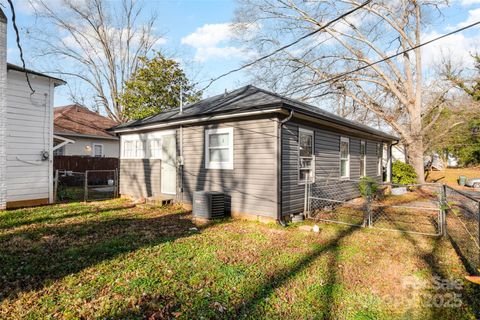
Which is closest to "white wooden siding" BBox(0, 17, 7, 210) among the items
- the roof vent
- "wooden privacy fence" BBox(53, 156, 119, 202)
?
"wooden privacy fence" BBox(53, 156, 119, 202)

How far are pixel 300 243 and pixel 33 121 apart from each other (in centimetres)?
918

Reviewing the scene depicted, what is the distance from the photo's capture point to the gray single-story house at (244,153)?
7.12 metres

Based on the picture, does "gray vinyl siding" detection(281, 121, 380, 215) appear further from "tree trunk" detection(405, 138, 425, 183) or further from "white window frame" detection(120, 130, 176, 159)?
"tree trunk" detection(405, 138, 425, 183)

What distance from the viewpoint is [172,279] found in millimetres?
3781

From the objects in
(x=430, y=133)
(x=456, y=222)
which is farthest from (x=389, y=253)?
(x=430, y=133)

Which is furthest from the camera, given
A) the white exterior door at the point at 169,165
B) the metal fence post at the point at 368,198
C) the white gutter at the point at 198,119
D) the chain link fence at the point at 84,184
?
Result: the chain link fence at the point at 84,184

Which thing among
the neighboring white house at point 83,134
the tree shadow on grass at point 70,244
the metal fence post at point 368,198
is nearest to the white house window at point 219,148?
the tree shadow on grass at point 70,244

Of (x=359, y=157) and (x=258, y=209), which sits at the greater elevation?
(x=359, y=157)

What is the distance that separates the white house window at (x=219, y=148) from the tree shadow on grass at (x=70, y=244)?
178cm

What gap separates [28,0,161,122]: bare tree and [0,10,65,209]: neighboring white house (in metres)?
14.5

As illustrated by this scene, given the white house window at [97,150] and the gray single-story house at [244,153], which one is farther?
the white house window at [97,150]

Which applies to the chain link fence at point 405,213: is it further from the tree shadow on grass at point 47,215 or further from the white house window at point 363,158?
the tree shadow on grass at point 47,215

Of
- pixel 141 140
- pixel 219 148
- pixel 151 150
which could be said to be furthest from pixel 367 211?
pixel 141 140

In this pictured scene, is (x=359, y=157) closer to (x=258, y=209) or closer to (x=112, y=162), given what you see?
(x=258, y=209)
